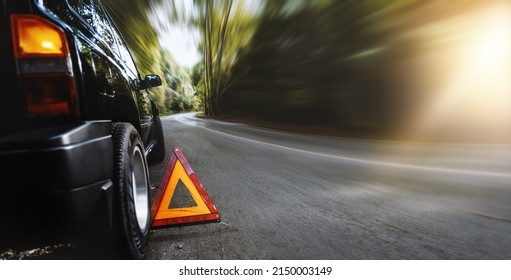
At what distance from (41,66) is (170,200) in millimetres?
1226

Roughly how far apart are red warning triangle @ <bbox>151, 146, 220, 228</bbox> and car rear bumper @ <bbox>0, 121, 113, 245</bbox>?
90 cm

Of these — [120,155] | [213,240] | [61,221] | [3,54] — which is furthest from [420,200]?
[3,54]

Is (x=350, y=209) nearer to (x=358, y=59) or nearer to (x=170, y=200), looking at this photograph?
(x=170, y=200)

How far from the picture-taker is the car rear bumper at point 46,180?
1124 millimetres

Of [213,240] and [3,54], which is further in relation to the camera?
[213,240]

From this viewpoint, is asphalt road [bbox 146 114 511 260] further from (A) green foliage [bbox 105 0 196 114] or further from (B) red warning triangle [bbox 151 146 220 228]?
(A) green foliage [bbox 105 0 196 114]

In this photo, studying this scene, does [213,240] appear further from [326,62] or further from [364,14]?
[326,62]

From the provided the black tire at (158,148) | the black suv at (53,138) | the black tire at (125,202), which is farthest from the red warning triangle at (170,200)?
the black tire at (158,148)

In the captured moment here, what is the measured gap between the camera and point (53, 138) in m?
1.15

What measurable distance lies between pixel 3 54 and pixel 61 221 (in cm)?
66

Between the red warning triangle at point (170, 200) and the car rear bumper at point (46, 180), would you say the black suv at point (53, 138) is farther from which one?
the red warning triangle at point (170, 200)

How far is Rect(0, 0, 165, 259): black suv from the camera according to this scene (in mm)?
1135

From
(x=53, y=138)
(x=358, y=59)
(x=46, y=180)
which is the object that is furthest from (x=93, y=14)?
(x=358, y=59)
